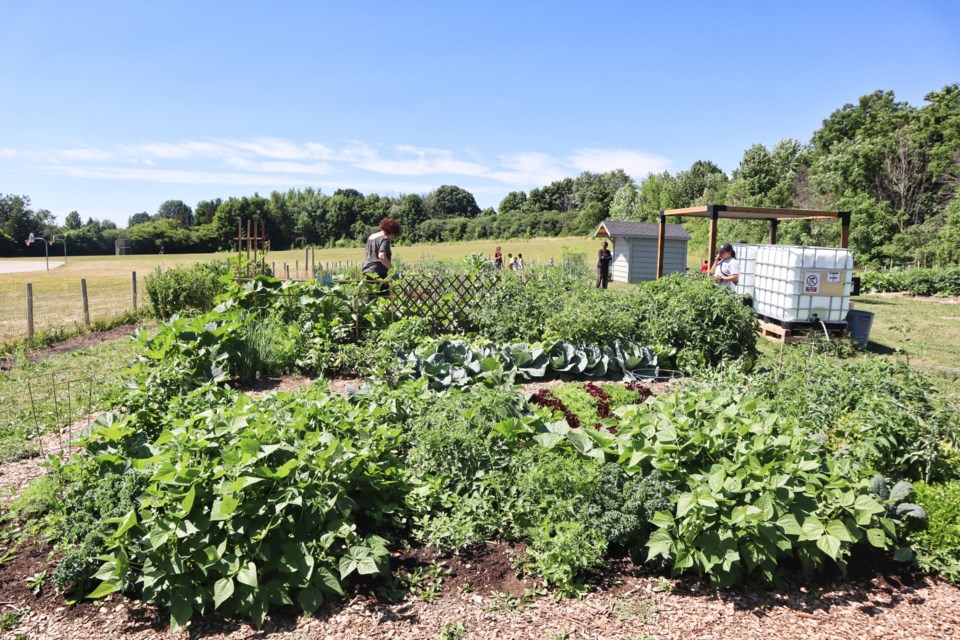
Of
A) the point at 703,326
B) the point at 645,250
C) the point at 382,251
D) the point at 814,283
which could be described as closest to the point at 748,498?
the point at 703,326

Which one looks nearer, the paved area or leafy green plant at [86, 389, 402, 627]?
leafy green plant at [86, 389, 402, 627]

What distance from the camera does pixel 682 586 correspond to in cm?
273

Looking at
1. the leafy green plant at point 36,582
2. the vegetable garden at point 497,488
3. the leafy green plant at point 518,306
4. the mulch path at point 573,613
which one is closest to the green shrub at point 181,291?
the leafy green plant at point 518,306

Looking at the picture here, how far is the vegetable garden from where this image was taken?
8.28 ft

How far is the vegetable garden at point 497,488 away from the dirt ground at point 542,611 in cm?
8

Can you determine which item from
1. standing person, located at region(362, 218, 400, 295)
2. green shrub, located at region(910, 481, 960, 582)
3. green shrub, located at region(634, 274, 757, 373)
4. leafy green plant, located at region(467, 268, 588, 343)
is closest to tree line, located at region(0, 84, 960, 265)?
standing person, located at region(362, 218, 400, 295)

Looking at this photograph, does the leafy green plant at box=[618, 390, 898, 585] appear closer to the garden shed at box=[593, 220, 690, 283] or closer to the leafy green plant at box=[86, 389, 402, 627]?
the leafy green plant at box=[86, 389, 402, 627]

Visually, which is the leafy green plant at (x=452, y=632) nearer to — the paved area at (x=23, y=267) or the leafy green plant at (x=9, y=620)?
the leafy green plant at (x=9, y=620)

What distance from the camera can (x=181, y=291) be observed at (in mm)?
12508

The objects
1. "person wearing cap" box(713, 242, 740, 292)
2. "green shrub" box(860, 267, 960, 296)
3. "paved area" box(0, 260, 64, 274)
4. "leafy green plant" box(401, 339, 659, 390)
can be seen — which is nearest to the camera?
"leafy green plant" box(401, 339, 659, 390)

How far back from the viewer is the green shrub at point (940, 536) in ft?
9.27

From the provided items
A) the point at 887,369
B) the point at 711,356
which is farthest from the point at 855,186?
the point at 887,369

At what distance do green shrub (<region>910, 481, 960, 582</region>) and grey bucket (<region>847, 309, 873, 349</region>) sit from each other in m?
6.40

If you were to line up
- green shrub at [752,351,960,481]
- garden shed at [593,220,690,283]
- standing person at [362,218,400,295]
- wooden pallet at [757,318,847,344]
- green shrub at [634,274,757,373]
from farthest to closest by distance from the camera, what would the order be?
garden shed at [593,220,690,283] < wooden pallet at [757,318,847,344] < standing person at [362,218,400,295] < green shrub at [634,274,757,373] < green shrub at [752,351,960,481]
